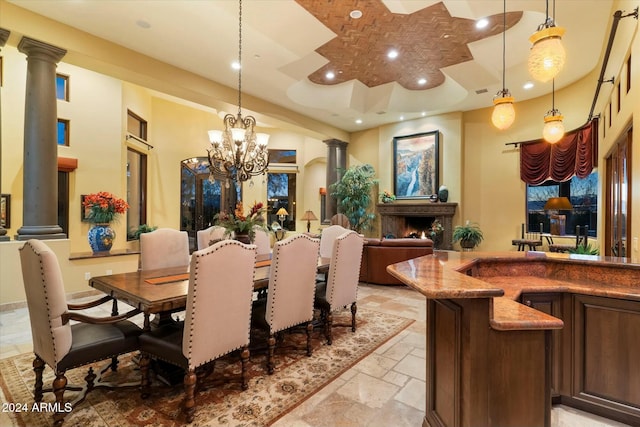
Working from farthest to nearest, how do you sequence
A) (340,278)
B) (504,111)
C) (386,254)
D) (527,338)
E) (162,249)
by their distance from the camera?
(386,254), (162,249), (340,278), (504,111), (527,338)

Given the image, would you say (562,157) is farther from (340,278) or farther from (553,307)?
(340,278)

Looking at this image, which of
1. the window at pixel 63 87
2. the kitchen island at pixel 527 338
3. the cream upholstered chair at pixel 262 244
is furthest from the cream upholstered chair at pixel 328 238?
the window at pixel 63 87

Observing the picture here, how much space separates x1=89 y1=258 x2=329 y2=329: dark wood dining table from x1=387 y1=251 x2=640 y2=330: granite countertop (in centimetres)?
148

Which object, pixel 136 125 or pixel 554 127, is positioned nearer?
pixel 554 127

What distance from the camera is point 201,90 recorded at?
5.61m

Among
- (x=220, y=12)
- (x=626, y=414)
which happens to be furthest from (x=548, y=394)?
(x=220, y=12)

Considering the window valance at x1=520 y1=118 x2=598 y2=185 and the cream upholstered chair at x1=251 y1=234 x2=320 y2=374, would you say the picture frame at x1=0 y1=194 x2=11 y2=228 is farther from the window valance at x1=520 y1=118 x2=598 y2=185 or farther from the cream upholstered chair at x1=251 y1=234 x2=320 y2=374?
the window valance at x1=520 y1=118 x2=598 y2=185

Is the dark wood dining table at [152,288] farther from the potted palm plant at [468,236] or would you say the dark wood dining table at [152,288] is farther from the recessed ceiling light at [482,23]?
the potted palm plant at [468,236]

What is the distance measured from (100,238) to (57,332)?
3.89 meters

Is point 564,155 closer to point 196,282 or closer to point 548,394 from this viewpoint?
point 548,394

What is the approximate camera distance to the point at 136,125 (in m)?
7.77

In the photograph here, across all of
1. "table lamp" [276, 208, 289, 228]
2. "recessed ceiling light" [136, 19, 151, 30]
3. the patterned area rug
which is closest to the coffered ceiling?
"recessed ceiling light" [136, 19, 151, 30]

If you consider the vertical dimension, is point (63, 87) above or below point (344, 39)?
below

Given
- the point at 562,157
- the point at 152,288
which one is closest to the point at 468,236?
the point at 562,157
